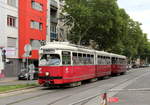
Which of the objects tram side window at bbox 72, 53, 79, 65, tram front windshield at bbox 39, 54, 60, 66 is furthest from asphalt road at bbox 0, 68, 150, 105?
tram side window at bbox 72, 53, 79, 65

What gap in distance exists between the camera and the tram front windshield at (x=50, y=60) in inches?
853

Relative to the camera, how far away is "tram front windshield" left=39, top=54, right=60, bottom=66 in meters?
21.7

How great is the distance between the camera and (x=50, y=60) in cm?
2191

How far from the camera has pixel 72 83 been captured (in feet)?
78.2

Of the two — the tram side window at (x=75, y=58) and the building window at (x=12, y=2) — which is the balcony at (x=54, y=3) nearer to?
the building window at (x=12, y=2)

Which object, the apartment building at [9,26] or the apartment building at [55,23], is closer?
the apartment building at [9,26]

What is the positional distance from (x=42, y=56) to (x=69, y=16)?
97.7 ft

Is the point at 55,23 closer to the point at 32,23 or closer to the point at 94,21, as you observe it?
the point at 32,23

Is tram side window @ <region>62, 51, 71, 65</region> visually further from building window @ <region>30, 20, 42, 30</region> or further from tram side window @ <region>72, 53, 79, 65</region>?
building window @ <region>30, 20, 42, 30</region>

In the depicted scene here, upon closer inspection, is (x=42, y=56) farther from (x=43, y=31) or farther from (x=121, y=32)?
(x=121, y=32)

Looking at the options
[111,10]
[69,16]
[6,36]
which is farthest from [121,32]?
[6,36]

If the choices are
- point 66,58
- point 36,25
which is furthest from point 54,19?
point 66,58

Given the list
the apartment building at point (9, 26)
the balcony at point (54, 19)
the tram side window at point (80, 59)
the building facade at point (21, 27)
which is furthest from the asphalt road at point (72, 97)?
the balcony at point (54, 19)

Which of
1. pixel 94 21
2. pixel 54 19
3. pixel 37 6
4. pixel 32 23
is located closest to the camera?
pixel 32 23
